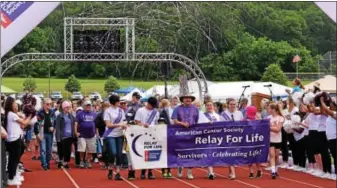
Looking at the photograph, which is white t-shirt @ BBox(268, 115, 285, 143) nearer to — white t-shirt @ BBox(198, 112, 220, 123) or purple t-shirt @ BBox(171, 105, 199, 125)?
white t-shirt @ BBox(198, 112, 220, 123)

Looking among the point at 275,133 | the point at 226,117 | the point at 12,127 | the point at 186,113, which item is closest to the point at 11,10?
the point at 12,127

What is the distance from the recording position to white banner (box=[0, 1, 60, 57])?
31.2 feet

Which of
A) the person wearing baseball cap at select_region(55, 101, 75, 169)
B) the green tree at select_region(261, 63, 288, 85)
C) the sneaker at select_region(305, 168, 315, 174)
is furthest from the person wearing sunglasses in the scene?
the green tree at select_region(261, 63, 288, 85)

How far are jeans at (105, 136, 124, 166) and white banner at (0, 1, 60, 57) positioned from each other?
5.55 m

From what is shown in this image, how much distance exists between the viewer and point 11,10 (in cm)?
953

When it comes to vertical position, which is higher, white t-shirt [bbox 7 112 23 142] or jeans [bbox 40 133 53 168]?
white t-shirt [bbox 7 112 23 142]

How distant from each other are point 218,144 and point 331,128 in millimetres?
2518

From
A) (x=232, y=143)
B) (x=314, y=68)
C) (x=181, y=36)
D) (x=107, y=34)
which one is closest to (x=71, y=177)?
(x=232, y=143)

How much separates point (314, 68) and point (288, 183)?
44.9 meters

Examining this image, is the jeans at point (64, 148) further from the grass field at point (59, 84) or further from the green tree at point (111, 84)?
the green tree at point (111, 84)

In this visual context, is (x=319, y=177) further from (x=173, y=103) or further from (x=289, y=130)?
(x=173, y=103)

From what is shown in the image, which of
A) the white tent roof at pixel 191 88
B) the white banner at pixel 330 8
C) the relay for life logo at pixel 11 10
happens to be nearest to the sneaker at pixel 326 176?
the white banner at pixel 330 8

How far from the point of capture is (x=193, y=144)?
15359 millimetres

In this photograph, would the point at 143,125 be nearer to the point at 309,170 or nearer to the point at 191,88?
the point at 309,170
